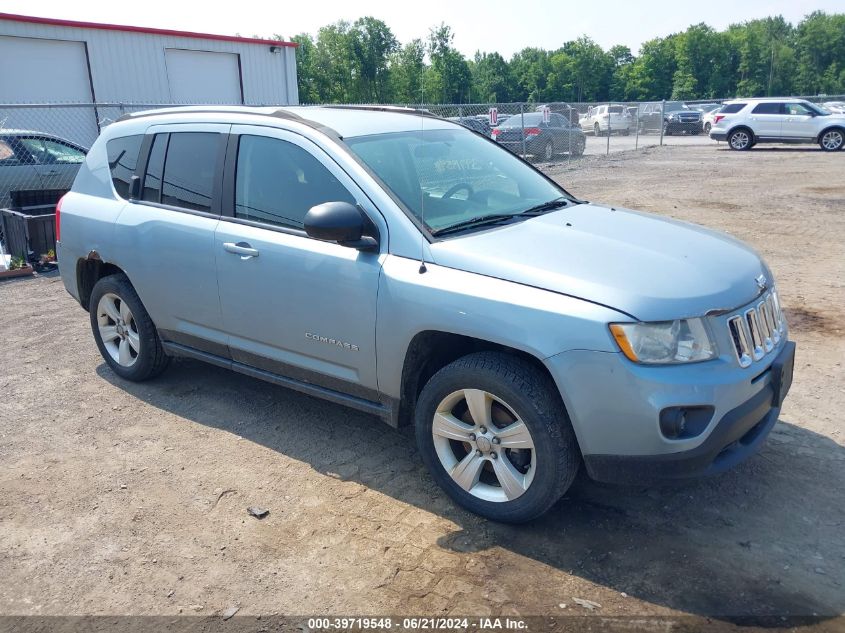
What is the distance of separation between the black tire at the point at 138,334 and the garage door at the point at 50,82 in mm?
15253

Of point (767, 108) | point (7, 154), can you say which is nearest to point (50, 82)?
point (7, 154)

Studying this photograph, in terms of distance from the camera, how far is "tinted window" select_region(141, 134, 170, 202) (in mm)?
4844

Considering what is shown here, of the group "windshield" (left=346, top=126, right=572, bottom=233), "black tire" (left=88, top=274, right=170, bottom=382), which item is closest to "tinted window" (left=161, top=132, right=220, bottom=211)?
"black tire" (left=88, top=274, right=170, bottom=382)

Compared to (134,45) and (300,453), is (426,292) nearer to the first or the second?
(300,453)

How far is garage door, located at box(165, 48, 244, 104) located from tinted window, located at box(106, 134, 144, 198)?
18.9m

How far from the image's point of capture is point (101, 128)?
14.9 m

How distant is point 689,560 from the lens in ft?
10.4

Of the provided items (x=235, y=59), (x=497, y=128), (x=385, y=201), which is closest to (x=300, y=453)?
(x=385, y=201)

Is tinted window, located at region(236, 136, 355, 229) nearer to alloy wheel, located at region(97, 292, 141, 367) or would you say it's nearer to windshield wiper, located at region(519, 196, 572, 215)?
windshield wiper, located at region(519, 196, 572, 215)

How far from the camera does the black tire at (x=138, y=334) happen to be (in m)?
5.03

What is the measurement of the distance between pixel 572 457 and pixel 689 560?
0.67m

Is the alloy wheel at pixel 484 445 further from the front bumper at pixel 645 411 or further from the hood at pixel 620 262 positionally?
the hood at pixel 620 262

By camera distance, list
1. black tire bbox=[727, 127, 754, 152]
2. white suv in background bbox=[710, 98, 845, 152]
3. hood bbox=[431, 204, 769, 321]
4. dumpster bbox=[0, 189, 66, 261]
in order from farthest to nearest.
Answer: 1. black tire bbox=[727, 127, 754, 152]
2. white suv in background bbox=[710, 98, 845, 152]
3. dumpster bbox=[0, 189, 66, 261]
4. hood bbox=[431, 204, 769, 321]

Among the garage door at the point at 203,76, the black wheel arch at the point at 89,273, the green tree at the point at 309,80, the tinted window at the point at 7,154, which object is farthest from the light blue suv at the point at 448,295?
the green tree at the point at 309,80
